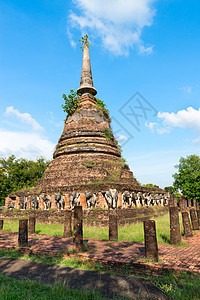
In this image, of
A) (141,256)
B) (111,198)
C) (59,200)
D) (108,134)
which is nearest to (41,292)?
(141,256)

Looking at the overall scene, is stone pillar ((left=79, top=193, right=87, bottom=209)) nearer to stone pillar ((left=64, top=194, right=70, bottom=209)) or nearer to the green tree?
stone pillar ((left=64, top=194, right=70, bottom=209))

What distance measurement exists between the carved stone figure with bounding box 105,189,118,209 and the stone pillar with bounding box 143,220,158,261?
246 inches

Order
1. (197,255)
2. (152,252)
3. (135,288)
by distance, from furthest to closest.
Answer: (197,255)
(152,252)
(135,288)

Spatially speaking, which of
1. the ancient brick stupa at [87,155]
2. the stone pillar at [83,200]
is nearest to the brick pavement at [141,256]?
the stone pillar at [83,200]

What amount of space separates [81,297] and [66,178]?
1133 cm

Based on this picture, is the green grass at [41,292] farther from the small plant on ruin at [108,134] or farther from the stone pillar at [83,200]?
the small plant on ruin at [108,134]

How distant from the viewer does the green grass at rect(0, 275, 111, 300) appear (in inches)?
130

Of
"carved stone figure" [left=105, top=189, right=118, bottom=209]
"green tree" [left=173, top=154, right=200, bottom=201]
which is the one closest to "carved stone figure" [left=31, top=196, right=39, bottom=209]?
"carved stone figure" [left=105, top=189, right=118, bottom=209]

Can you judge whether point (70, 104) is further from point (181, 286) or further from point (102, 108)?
point (181, 286)

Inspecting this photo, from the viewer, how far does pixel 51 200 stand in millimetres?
13883

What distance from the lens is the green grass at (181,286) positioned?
331cm

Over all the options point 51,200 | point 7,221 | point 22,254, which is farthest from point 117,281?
point 7,221

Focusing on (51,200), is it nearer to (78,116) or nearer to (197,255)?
(78,116)

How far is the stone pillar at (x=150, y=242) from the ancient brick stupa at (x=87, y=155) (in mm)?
6756
